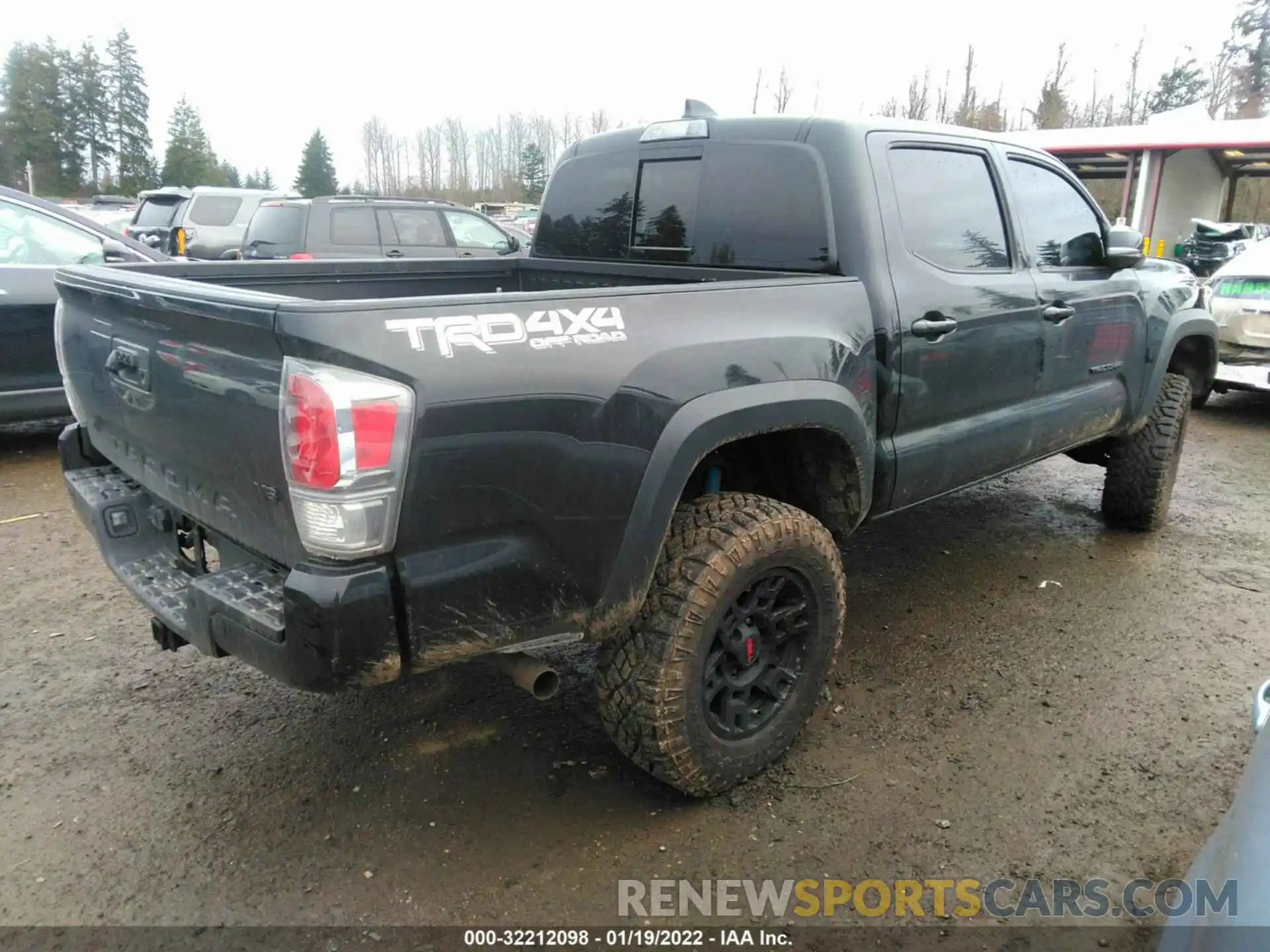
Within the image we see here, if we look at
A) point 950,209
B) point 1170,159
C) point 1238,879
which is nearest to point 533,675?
point 1238,879

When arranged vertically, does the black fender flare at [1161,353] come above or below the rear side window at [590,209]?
below

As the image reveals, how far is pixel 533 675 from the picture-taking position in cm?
241

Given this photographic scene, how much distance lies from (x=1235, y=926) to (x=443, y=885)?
1781 mm

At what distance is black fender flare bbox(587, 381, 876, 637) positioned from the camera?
2.39 meters

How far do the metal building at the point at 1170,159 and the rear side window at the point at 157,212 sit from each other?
658 inches

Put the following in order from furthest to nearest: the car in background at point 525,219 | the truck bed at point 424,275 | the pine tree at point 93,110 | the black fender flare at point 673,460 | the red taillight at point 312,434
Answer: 1. the pine tree at point 93,110
2. the car in background at point 525,219
3. the truck bed at point 424,275
4. the black fender flare at point 673,460
5. the red taillight at point 312,434

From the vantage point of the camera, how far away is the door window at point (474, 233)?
1184 cm

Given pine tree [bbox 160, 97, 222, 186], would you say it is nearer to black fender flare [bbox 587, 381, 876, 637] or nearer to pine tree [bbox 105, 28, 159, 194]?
pine tree [bbox 105, 28, 159, 194]

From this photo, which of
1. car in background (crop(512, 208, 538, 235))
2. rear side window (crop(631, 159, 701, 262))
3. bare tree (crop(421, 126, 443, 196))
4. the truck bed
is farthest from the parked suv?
bare tree (crop(421, 126, 443, 196))

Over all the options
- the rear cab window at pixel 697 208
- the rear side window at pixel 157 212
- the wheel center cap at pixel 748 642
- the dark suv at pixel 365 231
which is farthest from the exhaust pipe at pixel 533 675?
the rear side window at pixel 157 212

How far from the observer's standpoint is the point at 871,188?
124 inches

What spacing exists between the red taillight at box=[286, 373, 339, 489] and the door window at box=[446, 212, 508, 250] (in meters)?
10.3

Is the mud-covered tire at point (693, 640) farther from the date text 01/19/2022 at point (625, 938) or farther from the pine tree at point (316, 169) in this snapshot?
the pine tree at point (316, 169)

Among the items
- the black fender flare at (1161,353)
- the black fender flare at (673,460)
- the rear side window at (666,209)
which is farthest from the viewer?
the black fender flare at (1161,353)
